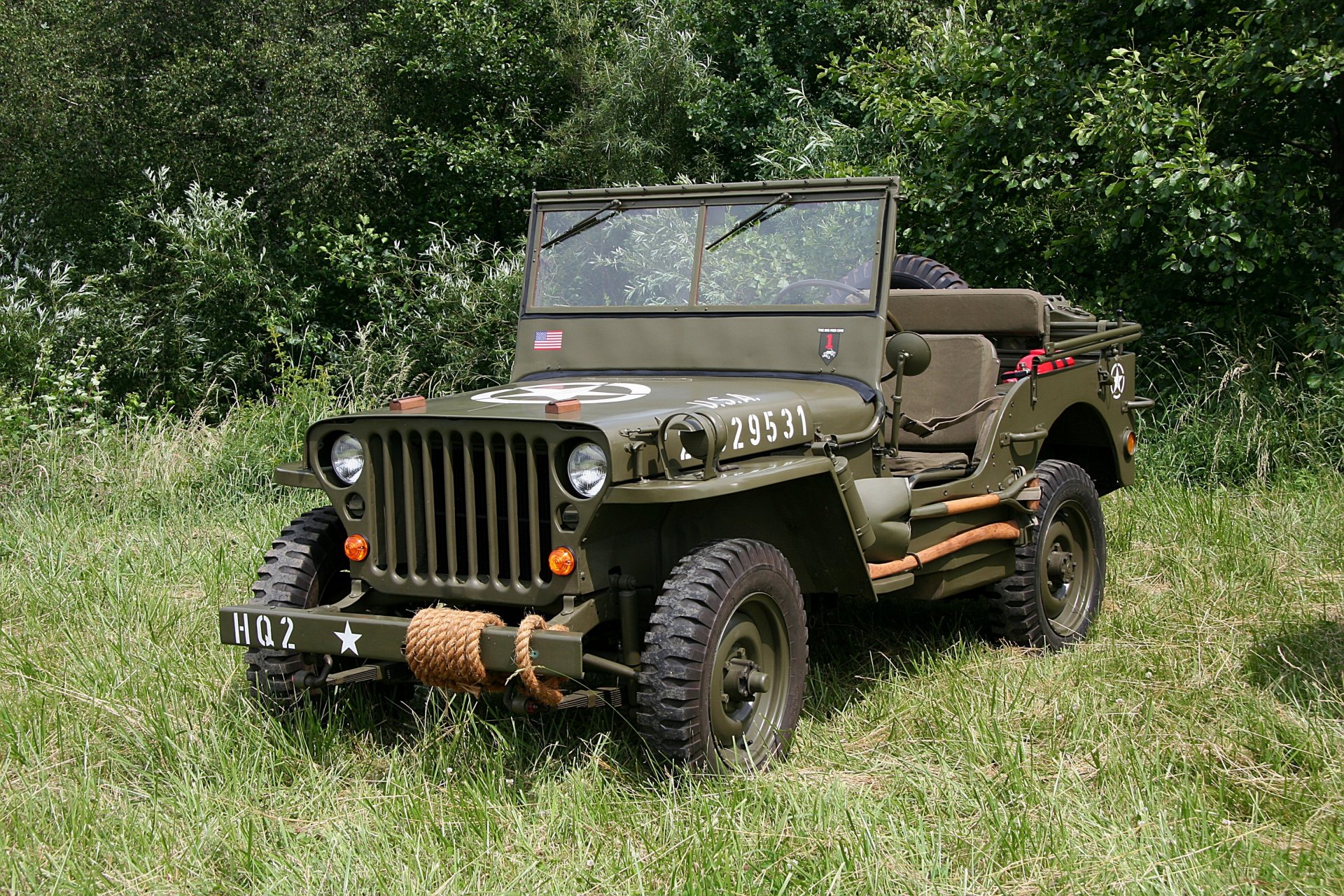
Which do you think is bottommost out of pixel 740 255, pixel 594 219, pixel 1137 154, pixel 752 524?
pixel 752 524

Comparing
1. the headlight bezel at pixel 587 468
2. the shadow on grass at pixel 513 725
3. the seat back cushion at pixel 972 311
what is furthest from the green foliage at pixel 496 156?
the headlight bezel at pixel 587 468

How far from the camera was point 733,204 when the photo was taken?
4918 mm

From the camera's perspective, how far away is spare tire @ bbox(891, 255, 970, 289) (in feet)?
20.1

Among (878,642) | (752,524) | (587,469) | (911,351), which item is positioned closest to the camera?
(587,469)

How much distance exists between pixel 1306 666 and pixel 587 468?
2632mm

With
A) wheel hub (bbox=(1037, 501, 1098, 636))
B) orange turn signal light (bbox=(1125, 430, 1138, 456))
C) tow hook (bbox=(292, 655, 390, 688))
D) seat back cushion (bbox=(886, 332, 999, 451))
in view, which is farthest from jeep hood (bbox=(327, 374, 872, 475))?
orange turn signal light (bbox=(1125, 430, 1138, 456))

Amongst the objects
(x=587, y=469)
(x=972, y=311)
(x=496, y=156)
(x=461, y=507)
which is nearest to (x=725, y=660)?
(x=587, y=469)

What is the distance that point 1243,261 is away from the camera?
7.77 meters

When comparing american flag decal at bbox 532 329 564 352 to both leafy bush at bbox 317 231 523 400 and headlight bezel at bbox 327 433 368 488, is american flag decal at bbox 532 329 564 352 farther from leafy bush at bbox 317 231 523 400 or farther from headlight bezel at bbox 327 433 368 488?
leafy bush at bbox 317 231 523 400

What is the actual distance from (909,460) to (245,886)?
3037mm

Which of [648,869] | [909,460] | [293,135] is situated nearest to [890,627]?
[909,460]

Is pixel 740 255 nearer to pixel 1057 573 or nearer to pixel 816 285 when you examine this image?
pixel 816 285

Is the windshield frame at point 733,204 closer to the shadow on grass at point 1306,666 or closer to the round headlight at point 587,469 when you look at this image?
the round headlight at point 587,469

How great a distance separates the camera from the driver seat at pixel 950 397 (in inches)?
208
